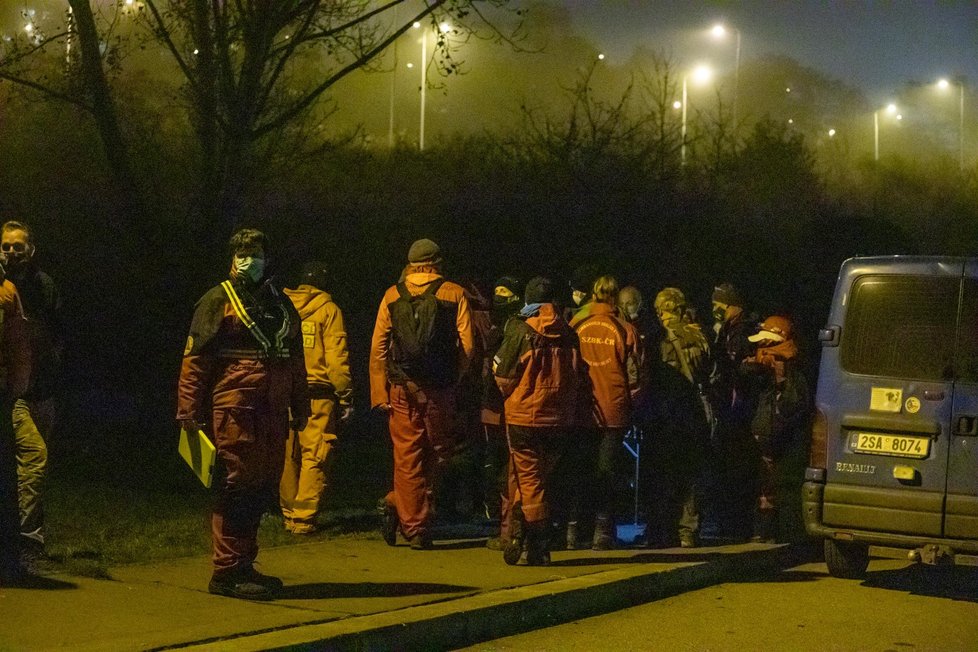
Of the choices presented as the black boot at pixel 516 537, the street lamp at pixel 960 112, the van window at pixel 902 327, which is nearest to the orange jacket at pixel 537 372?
the black boot at pixel 516 537

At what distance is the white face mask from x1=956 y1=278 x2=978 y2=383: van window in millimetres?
4165

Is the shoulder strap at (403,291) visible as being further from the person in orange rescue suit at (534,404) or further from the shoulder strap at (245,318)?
the shoulder strap at (245,318)

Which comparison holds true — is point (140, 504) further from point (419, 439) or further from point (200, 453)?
point (200, 453)

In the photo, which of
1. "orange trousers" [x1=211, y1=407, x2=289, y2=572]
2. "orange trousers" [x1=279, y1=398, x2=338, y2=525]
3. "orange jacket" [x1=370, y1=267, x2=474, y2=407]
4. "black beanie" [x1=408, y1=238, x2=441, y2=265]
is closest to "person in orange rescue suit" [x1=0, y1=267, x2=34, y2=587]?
"orange trousers" [x1=211, y1=407, x2=289, y2=572]

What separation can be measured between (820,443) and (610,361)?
154 cm

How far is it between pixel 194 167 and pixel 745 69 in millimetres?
24056

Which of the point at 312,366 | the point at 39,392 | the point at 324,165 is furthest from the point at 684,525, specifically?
the point at 324,165

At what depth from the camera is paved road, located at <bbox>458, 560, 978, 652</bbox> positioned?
737cm

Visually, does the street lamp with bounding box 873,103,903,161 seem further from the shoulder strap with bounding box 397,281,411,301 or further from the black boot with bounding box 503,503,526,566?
the black boot with bounding box 503,503,526,566

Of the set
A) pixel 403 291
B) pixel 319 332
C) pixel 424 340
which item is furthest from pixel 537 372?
pixel 319 332

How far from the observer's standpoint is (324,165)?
24594 millimetres

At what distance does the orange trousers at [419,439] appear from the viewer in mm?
9008

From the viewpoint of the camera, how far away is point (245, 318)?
7188 mm

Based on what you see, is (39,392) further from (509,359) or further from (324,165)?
(324,165)
